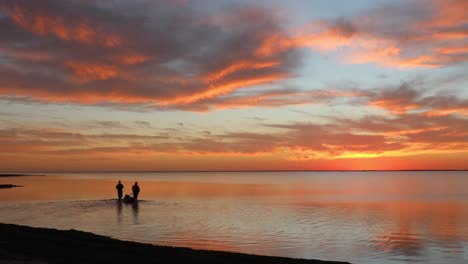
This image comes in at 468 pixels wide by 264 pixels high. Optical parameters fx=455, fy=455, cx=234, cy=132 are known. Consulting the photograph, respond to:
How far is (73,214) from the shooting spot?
138ft

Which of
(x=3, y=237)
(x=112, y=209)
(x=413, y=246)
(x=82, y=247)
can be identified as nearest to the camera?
(x=82, y=247)

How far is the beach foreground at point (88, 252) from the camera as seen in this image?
16.9 m

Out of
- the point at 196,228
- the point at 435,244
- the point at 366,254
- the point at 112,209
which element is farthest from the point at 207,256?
the point at 112,209

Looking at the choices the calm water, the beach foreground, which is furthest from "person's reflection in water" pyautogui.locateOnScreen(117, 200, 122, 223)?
the beach foreground

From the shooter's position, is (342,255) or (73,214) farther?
(73,214)

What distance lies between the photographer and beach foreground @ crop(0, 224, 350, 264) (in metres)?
16.9

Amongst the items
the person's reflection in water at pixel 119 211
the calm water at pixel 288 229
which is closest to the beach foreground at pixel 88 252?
the calm water at pixel 288 229

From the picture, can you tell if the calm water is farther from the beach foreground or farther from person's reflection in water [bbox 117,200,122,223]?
the beach foreground

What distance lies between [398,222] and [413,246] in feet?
45.3

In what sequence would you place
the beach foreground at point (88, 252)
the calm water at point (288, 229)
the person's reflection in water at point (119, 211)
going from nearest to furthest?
the beach foreground at point (88, 252), the calm water at point (288, 229), the person's reflection in water at point (119, 211)

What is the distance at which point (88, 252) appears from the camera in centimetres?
1848

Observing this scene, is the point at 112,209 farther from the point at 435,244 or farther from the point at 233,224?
the point at 435,244

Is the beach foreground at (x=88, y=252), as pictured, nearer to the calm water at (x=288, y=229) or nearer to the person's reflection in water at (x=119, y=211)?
the calm water at (x=288, y=229)

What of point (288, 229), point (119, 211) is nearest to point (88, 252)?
point (288, 229)
